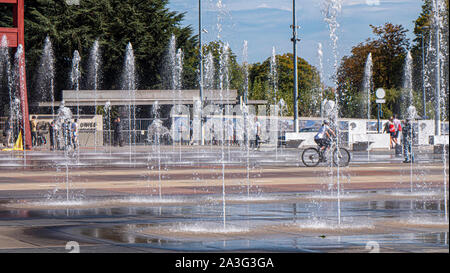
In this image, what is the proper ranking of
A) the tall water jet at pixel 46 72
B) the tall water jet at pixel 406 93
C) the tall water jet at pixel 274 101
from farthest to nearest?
the tall water jet at pixel 406 93
the tall water jet at pixel 46 72
the tall water jet at pixel 274 101

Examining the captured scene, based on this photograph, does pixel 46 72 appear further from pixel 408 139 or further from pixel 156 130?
pixel 408 139

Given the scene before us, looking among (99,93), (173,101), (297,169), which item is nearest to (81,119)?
(99,93)

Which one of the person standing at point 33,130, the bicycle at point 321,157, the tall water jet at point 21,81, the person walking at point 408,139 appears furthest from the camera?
the person standing at point 33,130

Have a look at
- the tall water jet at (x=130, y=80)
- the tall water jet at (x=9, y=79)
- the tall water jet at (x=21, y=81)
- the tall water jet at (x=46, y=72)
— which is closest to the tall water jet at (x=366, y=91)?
the tall water jet at (x=130, y=80)

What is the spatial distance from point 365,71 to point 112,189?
6043cm

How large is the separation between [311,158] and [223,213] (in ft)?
42.7

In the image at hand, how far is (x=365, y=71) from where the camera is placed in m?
74.3

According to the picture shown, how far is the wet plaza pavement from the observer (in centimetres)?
859

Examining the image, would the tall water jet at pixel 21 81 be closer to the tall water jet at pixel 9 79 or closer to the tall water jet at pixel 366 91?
the tall water jet at pixel 9 79

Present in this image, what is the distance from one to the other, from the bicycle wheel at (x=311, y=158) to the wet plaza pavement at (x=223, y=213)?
3304mm

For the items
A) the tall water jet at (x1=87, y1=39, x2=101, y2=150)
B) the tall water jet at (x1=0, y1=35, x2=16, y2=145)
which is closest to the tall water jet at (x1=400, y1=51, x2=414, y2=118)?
the tall water jet at (x1=87, y1=39, x2=101, y2=150)

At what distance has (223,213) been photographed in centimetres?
1170

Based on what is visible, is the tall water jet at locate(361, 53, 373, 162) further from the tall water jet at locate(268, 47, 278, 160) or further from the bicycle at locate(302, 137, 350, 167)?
the bicycle at locate(302, 137, 350, 167)

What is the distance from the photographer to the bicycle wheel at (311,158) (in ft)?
80.1
